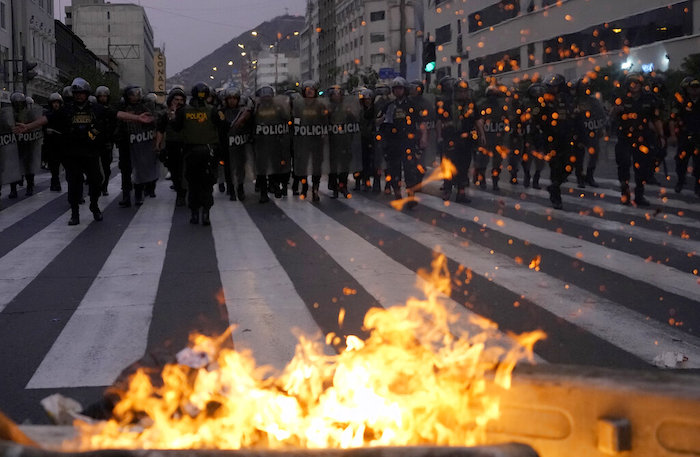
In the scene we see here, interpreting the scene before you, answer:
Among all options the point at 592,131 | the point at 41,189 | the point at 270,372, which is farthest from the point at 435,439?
the point at 41,189

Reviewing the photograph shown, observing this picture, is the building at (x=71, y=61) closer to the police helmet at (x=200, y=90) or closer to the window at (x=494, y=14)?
the window at (x=494, y=14)

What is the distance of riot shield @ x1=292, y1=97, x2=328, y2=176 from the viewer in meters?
15.6

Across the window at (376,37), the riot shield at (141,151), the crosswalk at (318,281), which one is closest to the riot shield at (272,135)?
the riot shield at (141,151)

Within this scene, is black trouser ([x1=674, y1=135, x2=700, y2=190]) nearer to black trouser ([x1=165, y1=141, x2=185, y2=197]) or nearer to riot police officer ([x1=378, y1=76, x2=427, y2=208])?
riot police officer ([x1=378, y1=76, x2=427, y2=208])

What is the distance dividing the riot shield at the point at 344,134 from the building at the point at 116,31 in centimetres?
13716

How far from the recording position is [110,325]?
6043mm

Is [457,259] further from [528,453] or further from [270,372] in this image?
[528,453]

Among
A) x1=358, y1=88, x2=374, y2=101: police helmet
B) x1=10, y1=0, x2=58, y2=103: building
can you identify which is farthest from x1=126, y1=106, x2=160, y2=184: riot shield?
x1=10, y1=0, x2=58, y2=103: building

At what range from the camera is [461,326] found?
5.84m

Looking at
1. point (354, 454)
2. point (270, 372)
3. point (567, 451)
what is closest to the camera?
point (354, 454)

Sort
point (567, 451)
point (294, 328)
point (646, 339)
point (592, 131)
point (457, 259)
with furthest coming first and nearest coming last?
point (592, 131)
point (457, 259)
point (294, 328)
point (646, 339)
point (567, 451)

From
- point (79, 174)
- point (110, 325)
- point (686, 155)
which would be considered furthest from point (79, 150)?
point (686, 155)

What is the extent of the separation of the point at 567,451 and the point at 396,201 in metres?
11.5

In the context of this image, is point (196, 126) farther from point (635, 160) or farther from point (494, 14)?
point (494, 14)
